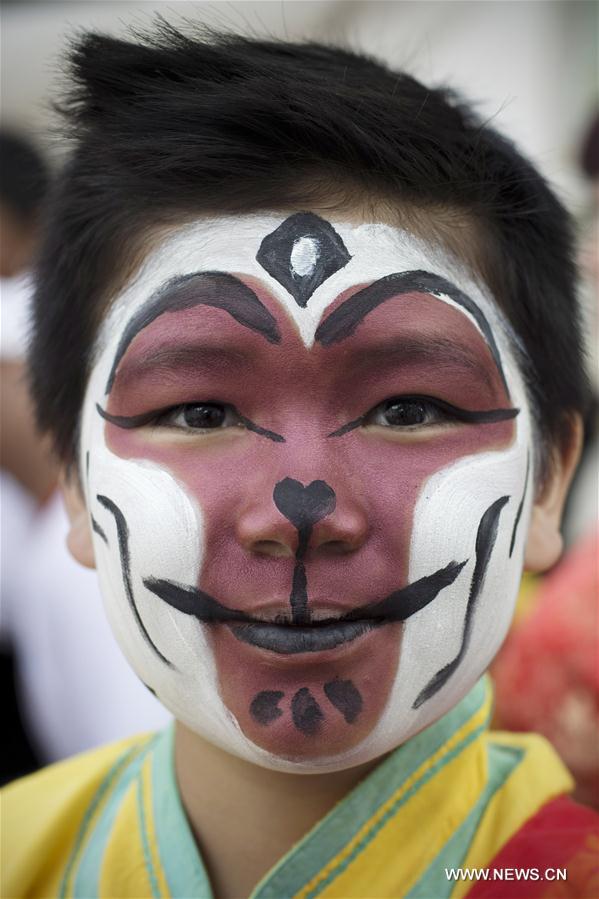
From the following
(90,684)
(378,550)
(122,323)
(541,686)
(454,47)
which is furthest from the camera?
(454,47)

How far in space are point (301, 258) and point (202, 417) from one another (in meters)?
0.21

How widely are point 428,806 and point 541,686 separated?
59 cm

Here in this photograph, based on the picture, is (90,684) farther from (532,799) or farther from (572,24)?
(572,24)

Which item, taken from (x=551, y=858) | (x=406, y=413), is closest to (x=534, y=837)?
(x=551, y=858)

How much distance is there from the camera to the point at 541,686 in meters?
1.76

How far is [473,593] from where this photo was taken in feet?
3.59

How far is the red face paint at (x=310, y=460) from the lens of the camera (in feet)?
3.34

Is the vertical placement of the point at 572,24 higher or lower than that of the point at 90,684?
higher

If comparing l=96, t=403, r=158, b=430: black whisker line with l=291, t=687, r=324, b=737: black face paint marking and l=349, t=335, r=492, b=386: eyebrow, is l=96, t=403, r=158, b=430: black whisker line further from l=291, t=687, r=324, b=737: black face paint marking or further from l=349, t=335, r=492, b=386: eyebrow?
l=291, t=687, r=324, b=737: black face paint marking

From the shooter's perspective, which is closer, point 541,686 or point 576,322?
point 576,322

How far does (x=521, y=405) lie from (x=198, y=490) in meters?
0.42

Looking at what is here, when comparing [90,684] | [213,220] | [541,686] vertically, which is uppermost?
[213,220]

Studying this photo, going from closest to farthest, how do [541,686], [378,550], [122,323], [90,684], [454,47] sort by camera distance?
[378,550] < [122,323] < [541,686] < [90,684] < [454,47]

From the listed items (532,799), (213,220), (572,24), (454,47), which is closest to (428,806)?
(532,799)
